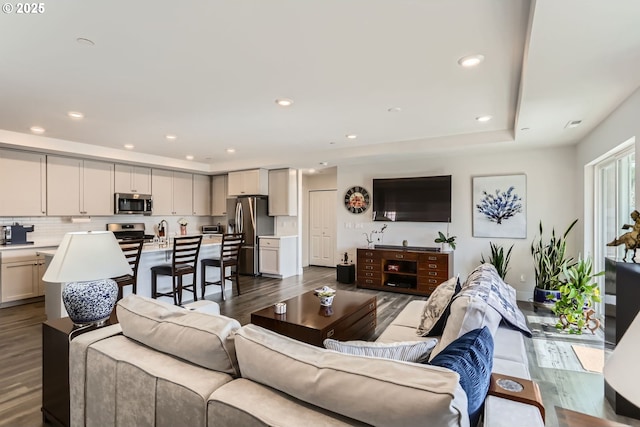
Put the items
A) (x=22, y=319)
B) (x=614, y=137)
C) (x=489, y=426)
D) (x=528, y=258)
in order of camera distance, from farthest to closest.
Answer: (x=528, y=258) < (x=22, y=319) < (x=614, y=137) < (x=489, y=426)

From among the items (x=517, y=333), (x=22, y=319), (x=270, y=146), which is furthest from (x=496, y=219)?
(x=22, y=319)

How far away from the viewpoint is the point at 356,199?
6207 millimetres

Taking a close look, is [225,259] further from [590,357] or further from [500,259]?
[590,357]

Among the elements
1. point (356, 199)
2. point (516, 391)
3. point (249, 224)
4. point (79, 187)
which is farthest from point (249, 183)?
point (516, 391)

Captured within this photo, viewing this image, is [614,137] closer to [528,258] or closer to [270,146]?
[528,258]

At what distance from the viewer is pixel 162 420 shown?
1.23m

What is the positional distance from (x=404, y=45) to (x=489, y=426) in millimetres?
2069

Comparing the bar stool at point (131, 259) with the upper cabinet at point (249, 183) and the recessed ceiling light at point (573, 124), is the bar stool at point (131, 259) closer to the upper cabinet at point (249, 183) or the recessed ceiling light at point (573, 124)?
the upper cabinet at point (249, 183)

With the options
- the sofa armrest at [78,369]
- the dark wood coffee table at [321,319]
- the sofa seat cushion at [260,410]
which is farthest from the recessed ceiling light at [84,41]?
the dark wood coffee table at [321,319]

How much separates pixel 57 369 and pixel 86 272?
614 millimetres

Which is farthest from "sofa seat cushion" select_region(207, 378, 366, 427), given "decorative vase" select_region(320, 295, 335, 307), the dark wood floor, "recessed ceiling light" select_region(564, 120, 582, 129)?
"recessed ceiling light" select_region(564, 120, 582, 129)

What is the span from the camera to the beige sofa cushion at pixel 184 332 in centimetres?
127

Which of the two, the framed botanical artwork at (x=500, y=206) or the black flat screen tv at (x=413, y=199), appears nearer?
the framed botanical artwork at (x=500, y=206)

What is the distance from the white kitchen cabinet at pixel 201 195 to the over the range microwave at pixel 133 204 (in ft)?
3.59
